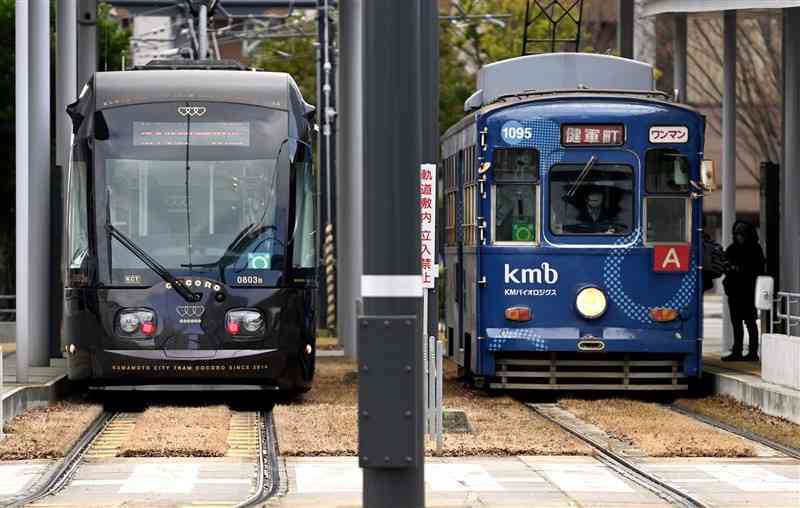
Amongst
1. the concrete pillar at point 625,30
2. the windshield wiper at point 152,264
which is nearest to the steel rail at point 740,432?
the windshield wiper at point 152,264

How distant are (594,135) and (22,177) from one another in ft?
19.3

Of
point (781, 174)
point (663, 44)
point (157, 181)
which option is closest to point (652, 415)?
point (157, 181)

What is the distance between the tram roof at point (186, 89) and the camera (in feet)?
58.7

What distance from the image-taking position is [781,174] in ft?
77.0

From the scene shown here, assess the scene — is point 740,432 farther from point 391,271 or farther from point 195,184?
point 391,271

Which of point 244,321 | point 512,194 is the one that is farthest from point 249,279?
point 512,194

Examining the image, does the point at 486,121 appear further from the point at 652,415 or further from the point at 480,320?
the point at 652,415

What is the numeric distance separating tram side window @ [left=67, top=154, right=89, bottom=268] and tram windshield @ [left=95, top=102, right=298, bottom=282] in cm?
19

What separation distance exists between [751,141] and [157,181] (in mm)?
39620

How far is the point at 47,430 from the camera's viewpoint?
1529cm

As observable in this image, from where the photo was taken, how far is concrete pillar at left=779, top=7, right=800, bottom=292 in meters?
22.6

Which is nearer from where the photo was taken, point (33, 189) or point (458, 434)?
point (458, 434)

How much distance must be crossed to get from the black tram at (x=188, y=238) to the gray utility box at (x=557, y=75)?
12.8ft

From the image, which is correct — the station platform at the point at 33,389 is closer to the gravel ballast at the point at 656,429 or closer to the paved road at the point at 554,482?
the paved road at the point at 554,482
